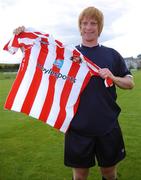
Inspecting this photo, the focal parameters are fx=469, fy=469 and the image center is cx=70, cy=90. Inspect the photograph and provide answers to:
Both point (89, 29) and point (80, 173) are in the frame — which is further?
point (80, 173)

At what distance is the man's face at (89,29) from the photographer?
14.0ft

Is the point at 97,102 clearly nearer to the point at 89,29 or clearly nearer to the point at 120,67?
the point at 120,67

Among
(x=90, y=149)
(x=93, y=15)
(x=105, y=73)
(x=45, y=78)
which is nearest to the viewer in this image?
(x=105, y=73)

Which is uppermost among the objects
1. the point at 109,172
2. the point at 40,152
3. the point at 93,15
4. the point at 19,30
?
the point at 93,15

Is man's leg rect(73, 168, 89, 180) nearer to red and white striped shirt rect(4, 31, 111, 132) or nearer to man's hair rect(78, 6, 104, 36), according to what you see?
red and white striped shirt rect(4, 31, 111, 132)

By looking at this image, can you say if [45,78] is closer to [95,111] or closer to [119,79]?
[95,111]

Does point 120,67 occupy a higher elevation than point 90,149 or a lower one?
higher

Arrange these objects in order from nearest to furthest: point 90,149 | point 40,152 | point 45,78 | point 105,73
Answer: point 105,73, point 90,149, point 45,78, point 40,152

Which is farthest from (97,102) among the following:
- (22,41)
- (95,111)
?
(22,41)

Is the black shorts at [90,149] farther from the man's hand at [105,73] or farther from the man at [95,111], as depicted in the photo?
the man's hand at [105,73]

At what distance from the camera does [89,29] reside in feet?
14.0

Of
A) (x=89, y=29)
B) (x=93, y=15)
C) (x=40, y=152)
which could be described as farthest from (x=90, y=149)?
(x=40, y=152)

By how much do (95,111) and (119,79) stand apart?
0.37m

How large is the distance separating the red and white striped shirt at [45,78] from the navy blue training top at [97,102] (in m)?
0.14
